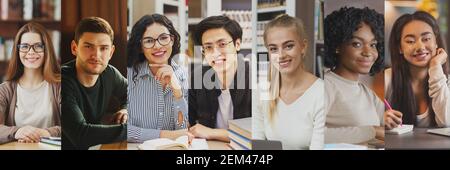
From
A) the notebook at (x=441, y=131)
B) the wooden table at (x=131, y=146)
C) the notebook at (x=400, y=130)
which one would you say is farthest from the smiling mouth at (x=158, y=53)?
the notebook at (x=441, y=131)

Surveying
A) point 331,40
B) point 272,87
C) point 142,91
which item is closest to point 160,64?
point 142,91

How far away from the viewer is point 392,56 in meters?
5.48

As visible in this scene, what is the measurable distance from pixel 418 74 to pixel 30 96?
3.22 metres

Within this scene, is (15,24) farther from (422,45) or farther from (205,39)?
(422,45)

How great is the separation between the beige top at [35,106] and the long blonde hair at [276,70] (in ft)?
5.97

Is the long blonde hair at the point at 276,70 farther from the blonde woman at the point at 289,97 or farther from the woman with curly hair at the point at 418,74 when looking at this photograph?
the woman with curly hair at the point at 418,74

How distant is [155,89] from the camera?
5.43m

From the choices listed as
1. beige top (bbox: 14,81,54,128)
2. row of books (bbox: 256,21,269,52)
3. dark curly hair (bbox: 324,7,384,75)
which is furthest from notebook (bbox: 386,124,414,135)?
beige top (bbox: 14,81,54,128)

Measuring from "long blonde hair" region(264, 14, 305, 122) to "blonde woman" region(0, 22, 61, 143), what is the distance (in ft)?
5.71

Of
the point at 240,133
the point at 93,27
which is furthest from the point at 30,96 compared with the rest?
the point at 240,133

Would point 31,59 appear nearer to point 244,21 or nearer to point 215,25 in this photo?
point 215,25

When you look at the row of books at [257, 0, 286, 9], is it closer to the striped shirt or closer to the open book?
the striped shirt

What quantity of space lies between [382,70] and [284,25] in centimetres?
88
